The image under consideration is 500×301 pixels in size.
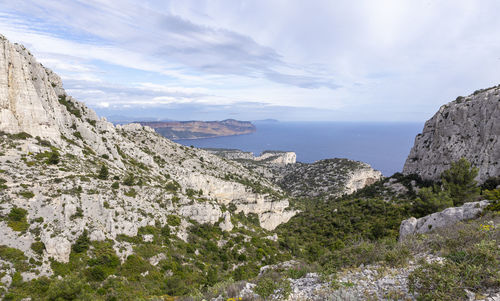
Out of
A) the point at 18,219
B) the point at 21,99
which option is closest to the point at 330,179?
the point at 18,219

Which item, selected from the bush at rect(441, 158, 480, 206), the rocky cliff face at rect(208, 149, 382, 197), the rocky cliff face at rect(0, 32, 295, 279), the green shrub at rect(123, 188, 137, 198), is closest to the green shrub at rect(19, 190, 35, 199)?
the rocky cliff face at rect(0, 32, 295, 279)

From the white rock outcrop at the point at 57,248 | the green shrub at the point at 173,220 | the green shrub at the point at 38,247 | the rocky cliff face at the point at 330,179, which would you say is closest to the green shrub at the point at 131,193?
the green shrub at the point at 173,220

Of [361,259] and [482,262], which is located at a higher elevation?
[482,262]

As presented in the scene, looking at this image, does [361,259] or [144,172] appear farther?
[144,172]

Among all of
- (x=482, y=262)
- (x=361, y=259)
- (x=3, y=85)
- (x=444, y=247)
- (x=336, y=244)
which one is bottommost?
(x=336, y=244)

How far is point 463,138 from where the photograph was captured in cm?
4666

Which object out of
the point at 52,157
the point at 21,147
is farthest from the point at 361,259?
the point at 21,147

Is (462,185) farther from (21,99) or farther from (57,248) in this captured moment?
(21,99)

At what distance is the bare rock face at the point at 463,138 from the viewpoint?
40719 millimetres

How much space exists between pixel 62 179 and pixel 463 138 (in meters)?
72.6

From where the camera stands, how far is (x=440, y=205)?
1080 inches

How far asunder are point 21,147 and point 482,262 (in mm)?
40252

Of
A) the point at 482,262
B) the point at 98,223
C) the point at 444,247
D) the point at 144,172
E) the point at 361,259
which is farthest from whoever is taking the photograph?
the point at 144,172

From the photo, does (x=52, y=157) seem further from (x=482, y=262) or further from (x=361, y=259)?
(x=482, y=262)
